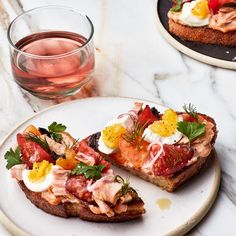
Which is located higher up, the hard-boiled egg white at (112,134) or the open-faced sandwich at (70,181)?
the open-faced sandwich at (70,181)

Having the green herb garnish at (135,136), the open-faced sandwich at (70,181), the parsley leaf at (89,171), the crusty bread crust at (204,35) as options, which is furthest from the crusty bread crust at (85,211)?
the crusty bread crust at (204,35)

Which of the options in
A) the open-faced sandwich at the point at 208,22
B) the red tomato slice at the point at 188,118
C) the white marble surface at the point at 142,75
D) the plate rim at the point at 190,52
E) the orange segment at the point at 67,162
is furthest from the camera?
the open-faced sandwich at the point at 208,22

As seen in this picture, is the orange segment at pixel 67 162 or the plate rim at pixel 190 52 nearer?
the orange segment at pixel 67 162

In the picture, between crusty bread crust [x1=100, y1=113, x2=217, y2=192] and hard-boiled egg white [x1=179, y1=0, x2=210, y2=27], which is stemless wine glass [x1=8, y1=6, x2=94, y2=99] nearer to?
hard-boiled egg white [x1=179, y1=0, x2=210, y2=27]

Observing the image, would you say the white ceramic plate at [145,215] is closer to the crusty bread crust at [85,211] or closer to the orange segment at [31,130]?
the crusty bread crust at [85,211]

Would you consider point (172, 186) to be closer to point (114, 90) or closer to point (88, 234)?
point (88, 234)

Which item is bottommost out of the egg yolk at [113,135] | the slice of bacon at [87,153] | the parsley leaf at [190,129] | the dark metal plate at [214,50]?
the dark metal plate at [214,50]
